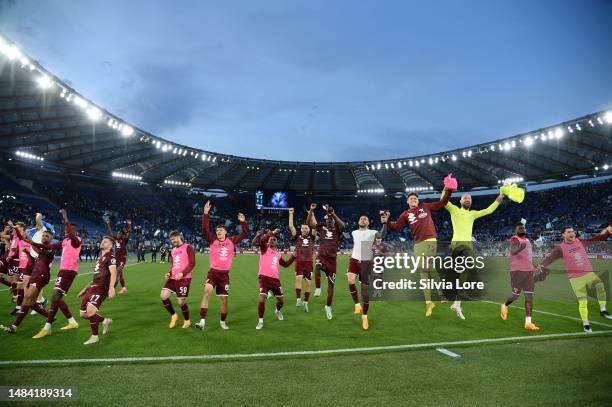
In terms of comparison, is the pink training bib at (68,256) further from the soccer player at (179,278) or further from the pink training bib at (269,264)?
the pink training bib at (269,264)

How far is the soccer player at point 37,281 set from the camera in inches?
312

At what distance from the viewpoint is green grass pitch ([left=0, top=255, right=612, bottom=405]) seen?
4.64 meters

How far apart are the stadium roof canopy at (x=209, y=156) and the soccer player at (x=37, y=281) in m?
15.9

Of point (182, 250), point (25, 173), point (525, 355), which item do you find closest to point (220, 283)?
point (182, 250)

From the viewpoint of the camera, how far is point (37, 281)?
27.3ft

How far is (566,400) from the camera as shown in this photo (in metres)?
4.42

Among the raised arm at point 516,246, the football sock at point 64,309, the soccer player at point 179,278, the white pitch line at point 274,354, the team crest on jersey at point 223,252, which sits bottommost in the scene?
the white pitch line at point 274,354

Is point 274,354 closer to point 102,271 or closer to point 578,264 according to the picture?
point 102,271

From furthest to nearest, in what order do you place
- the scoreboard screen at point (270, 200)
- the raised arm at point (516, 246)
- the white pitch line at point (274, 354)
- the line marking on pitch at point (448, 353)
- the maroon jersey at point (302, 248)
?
the scoreboard screen at point (270, 200), the maroon jersey at point (302, 248), the raised arm at point (516, 246), the line marking on pitch at point (448, 353), the white pitch line at point (274, 354)

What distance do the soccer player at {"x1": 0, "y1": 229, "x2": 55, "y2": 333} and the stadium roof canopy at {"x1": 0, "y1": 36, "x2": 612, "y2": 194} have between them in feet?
52.3

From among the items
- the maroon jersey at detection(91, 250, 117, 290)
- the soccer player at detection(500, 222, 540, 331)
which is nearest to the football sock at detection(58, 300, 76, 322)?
the maroon jersey at detection(91, 250, 117, 290)

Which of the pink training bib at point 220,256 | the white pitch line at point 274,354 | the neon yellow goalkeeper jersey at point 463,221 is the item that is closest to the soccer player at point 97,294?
the white pitch line at point 274,354

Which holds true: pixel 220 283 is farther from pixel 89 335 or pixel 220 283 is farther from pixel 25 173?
pixel 25 173

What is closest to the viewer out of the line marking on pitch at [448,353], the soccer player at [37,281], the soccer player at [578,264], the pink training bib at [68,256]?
the line marking on pitch at [448,353]
